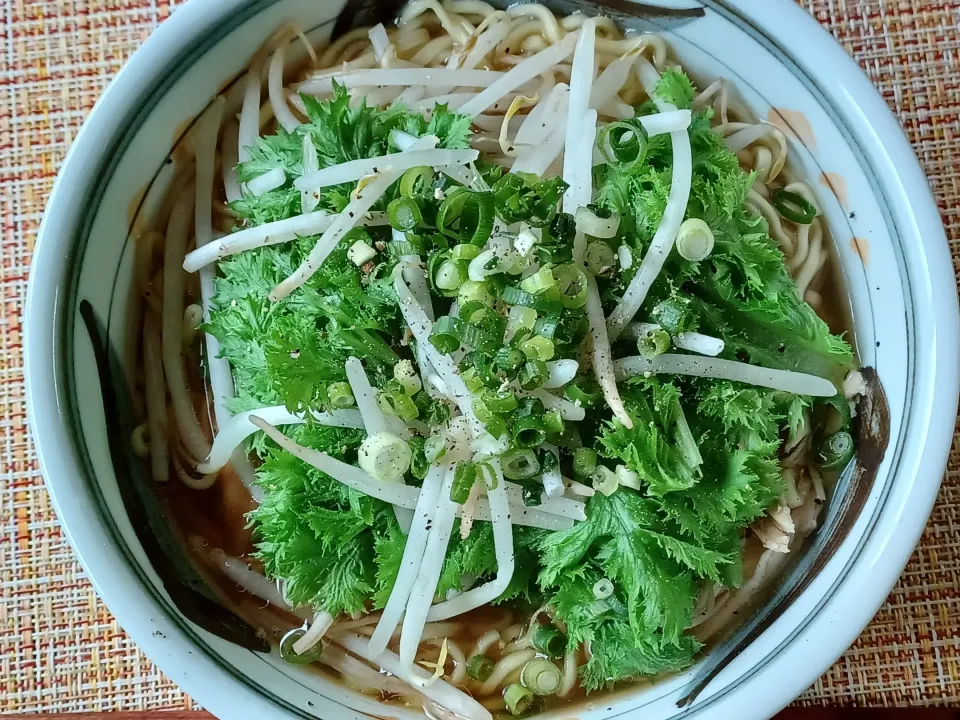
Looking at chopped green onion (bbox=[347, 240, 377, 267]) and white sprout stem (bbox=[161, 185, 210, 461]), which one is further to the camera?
white sprout stem (bbox=[161, 185, 210, 461])

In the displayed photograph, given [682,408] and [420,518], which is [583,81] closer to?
[682,408]

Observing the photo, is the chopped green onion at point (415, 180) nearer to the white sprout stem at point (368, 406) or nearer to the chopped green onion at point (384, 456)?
the white sprout stem at point (368, 406)

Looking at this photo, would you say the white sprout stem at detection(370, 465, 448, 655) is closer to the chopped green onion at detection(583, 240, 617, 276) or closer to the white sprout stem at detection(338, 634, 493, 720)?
the white sprout stem at detection(338, 634, 493, 720)

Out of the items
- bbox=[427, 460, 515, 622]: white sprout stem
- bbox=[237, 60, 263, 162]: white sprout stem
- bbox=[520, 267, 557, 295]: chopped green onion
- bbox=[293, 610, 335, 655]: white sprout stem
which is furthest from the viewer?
bbox=[237, 60, 263, 162]: white sprout stem

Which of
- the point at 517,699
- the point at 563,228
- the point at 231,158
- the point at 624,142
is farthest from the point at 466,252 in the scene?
the point at 517,699

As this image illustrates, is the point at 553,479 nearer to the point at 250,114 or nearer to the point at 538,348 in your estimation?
the point at 538,348

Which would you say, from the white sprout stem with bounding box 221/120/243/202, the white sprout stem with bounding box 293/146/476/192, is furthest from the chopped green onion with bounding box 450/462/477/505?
the white sprout stem with bounding box 221/120/243/202
